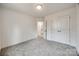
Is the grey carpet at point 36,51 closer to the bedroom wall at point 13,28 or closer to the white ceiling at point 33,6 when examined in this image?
the bedroom wall at point 13,28

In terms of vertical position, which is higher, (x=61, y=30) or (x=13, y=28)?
(x=13, y=28)

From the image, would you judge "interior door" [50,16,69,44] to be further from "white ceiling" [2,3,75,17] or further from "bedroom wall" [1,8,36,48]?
"bedroom wall" [1,8,36,48]

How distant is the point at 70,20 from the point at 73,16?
0.22 metres

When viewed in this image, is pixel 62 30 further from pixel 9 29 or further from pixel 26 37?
pixel 9 29

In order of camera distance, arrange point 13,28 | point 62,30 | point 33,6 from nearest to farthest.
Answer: point 33,6 < point 13,28 < point 62,30

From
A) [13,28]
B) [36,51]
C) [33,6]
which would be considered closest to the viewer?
[33,6]

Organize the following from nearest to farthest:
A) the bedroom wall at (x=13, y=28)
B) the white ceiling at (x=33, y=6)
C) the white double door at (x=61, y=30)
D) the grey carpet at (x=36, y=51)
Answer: the white ceiling at (x=33, y=6) < the grey carpet at (x=36, y=51) < the bedroom wall at (x=13, y=28) < the white double door at (x=61, y=30)

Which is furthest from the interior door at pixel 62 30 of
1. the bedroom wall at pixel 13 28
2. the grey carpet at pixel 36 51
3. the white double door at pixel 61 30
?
the bedroom wall at pixel 13 28

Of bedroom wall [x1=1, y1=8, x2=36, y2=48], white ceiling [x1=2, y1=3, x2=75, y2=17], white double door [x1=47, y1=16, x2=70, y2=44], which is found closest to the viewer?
white ceiling [x1=2, y1=3, x2=75, y2=17]

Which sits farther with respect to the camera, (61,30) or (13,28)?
(61,30)

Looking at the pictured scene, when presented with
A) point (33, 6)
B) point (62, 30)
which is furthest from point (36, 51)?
point (62, 30)

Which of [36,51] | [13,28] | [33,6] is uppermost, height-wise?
[33,6]

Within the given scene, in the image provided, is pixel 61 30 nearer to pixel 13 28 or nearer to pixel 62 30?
pixel 62 30

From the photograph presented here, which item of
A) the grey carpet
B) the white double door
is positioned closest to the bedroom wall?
the grey carpet
